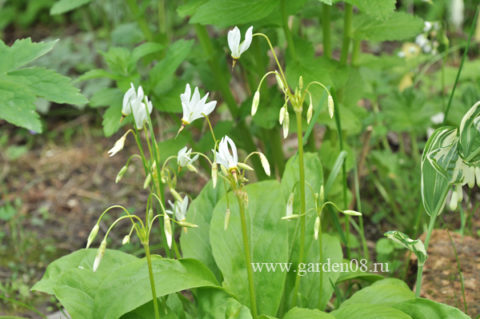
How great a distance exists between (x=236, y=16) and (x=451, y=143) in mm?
893

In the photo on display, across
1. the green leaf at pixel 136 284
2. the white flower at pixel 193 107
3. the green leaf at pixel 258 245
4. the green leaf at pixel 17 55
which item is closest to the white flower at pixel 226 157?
the white flower at pixel 193 107

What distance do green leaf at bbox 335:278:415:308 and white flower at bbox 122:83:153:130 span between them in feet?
3.05

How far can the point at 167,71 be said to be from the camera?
2.36 m

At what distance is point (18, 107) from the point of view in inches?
71.9

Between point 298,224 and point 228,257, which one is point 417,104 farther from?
point 228,257

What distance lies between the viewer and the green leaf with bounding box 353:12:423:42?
8.11ft

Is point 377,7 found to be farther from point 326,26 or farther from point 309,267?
point 309,267

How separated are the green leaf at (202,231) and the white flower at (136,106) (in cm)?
65

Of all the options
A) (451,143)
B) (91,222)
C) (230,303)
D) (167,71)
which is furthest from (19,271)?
(451,143)

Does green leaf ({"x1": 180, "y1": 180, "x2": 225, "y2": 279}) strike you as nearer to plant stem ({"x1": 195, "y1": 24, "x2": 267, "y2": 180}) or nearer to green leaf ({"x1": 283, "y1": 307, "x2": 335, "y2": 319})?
green leaf ({"x1": 283, "y1": 307, "x2": 335, "y2": 319})

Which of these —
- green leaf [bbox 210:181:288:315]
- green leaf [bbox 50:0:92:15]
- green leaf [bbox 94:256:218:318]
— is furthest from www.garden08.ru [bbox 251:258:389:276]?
green leaf [bbox 50:0:92:15]

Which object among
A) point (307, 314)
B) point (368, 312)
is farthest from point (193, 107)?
point (368, 312)

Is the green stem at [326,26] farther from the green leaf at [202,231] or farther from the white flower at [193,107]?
the white flower at [193,107]

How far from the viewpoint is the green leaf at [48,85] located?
1.89 m
